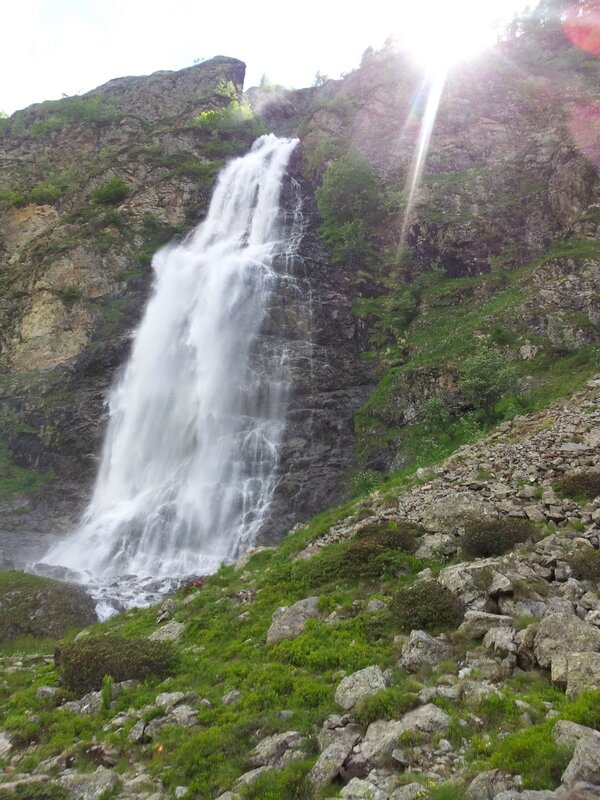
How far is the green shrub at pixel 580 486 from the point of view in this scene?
34.5ft

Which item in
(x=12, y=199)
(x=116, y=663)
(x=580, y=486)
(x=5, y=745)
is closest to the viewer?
(x=5, y=745)

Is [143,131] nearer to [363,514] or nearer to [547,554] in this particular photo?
[363,514]

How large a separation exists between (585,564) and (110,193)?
46.3m

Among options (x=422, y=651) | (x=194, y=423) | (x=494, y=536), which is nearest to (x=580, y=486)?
(x=494, y=536)

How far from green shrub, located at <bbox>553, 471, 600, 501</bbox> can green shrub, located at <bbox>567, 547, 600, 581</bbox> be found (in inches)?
102

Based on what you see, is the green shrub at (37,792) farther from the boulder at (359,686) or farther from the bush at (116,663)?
the boulder at (359,686)

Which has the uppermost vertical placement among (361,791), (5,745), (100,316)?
(100,316)

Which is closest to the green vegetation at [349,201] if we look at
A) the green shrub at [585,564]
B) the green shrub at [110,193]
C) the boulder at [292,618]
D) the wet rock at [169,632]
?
the green shrub at [110,193]

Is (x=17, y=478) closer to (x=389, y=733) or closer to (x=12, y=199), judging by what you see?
(x=389, y=733)

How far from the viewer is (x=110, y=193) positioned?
4388 centimetres

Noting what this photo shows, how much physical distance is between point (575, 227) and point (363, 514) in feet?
77.7

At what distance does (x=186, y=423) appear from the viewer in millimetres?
27609

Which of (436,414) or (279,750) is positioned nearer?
(279,750)

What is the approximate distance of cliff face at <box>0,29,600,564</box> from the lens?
24016 mm
